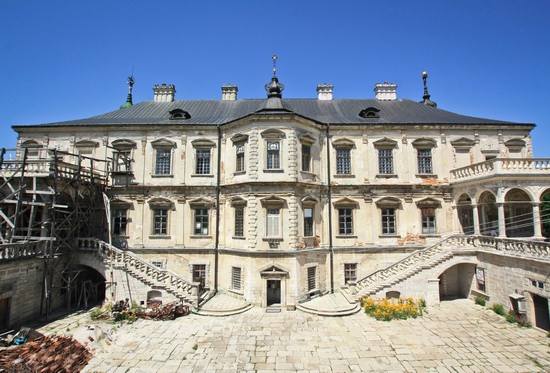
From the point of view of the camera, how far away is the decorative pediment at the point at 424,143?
2122cm

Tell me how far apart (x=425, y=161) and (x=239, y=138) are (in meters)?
14.1

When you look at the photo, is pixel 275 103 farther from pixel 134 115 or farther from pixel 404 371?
pixel 404 371

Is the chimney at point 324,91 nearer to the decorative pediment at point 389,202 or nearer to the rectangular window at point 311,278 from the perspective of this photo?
the decorative pediment at point 389,202

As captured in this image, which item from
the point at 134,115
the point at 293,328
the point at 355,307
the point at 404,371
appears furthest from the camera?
the point at 134,115

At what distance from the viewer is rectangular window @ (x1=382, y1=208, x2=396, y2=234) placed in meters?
20.6

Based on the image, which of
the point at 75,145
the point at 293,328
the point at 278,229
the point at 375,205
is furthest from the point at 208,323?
the point at 75,145

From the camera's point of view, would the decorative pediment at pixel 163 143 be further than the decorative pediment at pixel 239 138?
Yes

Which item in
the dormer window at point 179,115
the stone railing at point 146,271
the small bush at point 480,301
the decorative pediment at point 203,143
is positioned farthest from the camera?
the dormer window at point 179,115

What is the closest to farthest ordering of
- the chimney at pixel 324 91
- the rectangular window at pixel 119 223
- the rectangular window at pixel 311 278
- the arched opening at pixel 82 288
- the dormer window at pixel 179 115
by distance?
the arched opening at pixel 82 288
the rectangular window at pixel 311 278
the rectangular window at pixel 119 223
the dormer window at pixel 179 115
the chimney at pixel 324 91

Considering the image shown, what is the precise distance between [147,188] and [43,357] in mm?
11801

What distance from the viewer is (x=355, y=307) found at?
1670cm

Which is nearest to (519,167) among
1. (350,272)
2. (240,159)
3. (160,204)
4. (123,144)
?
(350,272)

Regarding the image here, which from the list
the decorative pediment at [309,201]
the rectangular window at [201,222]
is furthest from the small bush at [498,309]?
the rectangular window at [201,222]

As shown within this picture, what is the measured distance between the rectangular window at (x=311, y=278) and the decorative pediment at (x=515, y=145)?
17.7 metres
